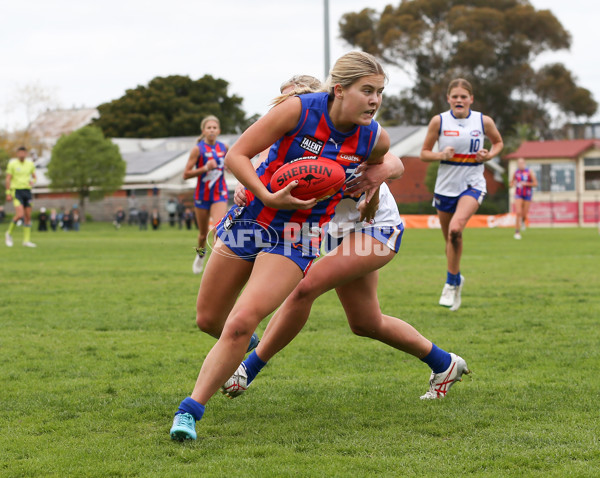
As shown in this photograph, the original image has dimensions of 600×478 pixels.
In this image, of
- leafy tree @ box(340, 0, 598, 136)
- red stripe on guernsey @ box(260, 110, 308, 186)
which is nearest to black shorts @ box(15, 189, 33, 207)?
red stripe on guernsey @ box(260, 110, 308, 186)

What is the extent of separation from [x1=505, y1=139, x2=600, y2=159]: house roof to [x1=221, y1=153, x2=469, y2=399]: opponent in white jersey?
52.4 m

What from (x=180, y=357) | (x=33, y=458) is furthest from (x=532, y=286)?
(x=33, y=458)

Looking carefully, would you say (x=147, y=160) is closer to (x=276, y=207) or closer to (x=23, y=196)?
(x=23, y=196)

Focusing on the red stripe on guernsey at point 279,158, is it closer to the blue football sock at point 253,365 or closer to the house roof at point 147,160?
the blue football sock at point 253,365

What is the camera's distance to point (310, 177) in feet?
14.1

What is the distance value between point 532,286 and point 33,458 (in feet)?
28.7

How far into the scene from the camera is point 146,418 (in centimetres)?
474

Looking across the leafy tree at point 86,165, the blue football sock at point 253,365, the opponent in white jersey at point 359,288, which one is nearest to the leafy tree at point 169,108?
the leafy tree at point 86,165

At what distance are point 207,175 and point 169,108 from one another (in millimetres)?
67714

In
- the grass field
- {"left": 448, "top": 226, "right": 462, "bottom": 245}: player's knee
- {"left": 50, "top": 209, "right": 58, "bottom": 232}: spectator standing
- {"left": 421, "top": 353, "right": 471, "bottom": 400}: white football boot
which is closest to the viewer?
the grass field

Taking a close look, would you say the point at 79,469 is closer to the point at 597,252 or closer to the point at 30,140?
the point at 597,252

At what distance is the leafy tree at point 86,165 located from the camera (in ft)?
192

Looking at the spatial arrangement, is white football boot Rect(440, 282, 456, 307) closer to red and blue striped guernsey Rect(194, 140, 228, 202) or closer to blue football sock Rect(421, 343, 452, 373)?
blue football sock Rect(421, 343, 452, 373)

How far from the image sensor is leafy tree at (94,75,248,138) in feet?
260
